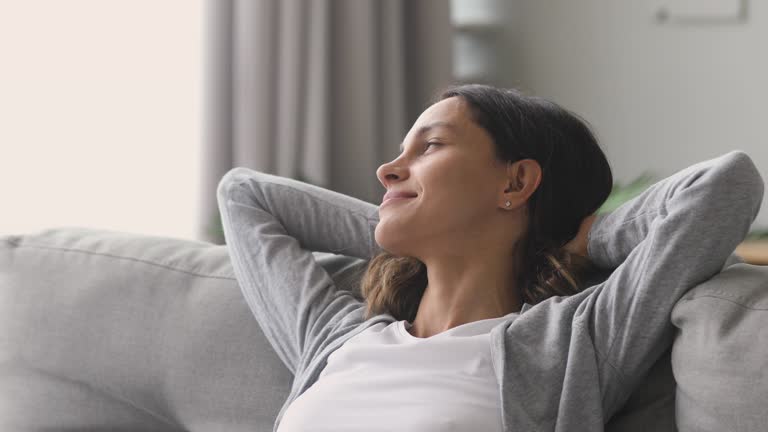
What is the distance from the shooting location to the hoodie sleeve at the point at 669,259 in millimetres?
1146

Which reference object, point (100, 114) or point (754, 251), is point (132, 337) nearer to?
point (100, 114)

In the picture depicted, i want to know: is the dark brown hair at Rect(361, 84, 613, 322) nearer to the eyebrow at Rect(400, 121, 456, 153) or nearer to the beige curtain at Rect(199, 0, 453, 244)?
the eyebrow at Rect(400, 121, 456, 153)

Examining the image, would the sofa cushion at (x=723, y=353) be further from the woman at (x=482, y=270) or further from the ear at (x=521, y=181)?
the ear at (x=521, y=181)

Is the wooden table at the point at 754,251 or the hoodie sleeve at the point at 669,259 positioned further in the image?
the wooden table at the point at 754,251

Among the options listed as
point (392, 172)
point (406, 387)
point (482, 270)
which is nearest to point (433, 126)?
point (392, 172)

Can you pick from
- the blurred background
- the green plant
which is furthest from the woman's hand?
the blurred background

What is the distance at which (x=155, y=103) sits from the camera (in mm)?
2822

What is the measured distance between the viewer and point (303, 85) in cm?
305

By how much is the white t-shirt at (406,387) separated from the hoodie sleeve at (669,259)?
16 cm

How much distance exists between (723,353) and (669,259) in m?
0.12

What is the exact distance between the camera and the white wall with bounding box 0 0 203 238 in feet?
8.50

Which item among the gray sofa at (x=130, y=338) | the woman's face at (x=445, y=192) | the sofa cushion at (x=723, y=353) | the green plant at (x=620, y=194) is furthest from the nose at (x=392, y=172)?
the green plant at (x=620, y=194)

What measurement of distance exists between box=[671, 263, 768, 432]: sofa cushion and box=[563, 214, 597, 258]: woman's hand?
253 millimetres

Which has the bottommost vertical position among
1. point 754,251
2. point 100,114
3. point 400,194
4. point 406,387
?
point 754,251
